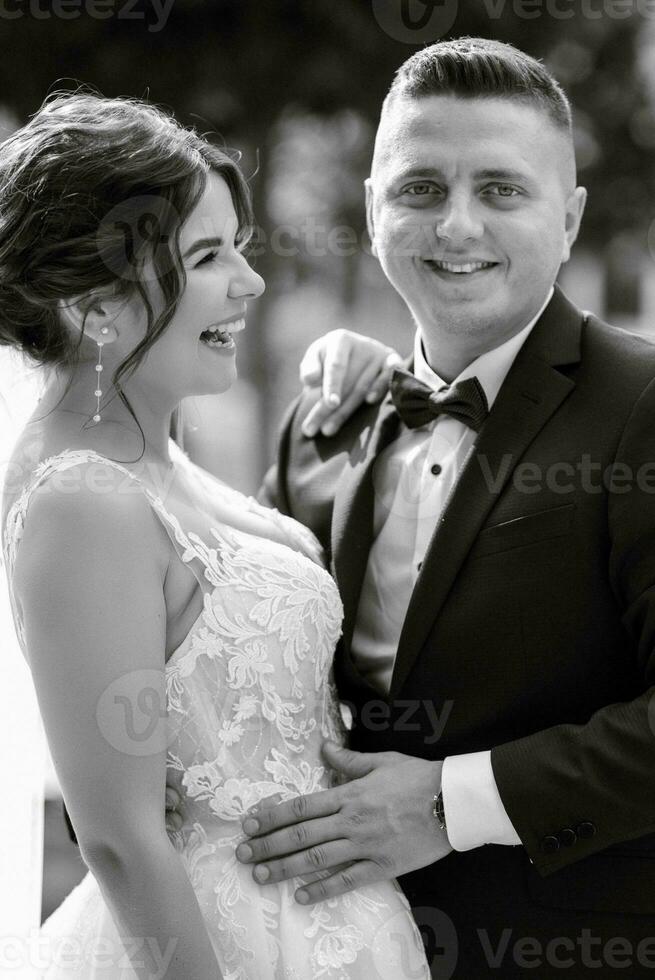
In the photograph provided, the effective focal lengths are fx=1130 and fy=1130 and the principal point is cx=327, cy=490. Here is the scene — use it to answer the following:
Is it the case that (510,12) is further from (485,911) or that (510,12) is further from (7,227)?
(485,911)

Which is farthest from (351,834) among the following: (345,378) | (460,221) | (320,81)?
(320,81)

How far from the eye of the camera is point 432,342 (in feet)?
7.95

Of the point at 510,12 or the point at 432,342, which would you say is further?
the point at 510,12

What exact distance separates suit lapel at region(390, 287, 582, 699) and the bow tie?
4cm

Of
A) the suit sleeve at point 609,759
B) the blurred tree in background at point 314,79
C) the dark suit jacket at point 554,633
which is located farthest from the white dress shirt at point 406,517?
the blurred tree in background at point 314,79

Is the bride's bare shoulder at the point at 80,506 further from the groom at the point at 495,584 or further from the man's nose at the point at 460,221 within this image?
the man's nose at the point at 460,221

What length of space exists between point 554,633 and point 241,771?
616mm

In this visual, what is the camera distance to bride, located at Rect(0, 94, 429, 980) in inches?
69.4

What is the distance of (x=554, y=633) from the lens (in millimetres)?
2061

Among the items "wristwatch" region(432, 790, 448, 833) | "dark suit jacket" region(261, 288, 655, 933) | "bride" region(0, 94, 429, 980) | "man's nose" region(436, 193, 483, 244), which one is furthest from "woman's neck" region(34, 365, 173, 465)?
"wristwatch" region(432, 790, 448, 833)

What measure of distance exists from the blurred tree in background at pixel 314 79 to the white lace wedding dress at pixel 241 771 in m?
3.09

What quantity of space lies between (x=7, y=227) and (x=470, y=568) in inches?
39.8

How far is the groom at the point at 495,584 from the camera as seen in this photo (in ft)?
6.47

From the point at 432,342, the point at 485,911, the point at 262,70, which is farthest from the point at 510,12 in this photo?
the point at 485,911
